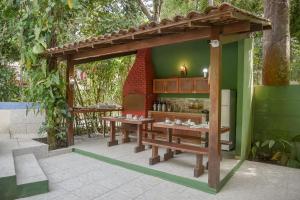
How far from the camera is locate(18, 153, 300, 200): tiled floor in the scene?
414 cm

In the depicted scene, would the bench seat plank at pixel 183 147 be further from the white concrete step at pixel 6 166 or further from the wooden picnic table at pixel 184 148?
the white concrete step at pixel 6 166

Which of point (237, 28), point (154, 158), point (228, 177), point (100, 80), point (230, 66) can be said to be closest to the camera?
point (237, 28)

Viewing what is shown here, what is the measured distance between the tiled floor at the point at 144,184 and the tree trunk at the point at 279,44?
8.49ft

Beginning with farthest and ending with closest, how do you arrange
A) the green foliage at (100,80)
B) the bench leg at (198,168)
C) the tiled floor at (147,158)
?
the green foliage at (100,80)
the tiled floor at (147,158)
the bench leg at (198,168)

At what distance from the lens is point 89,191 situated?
4.34 metres

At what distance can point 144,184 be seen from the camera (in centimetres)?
463

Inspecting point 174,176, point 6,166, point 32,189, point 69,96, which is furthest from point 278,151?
point 6,166

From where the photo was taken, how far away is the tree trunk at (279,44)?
7020 mm

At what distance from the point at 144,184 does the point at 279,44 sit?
5.38m

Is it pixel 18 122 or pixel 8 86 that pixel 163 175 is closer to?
pixel 18 122

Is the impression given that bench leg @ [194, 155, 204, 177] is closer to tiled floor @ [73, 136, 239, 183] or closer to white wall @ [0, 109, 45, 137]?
tiled floor @ [73, 136, 239, 183]

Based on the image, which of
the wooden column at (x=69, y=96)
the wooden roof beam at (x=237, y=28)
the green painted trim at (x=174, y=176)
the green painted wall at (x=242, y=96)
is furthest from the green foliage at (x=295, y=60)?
the wooden column at (x=69, y=96)

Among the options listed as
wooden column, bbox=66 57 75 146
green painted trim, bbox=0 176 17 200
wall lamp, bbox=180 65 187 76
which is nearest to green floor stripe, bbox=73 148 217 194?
wooden column, bbox=66 57 75 146

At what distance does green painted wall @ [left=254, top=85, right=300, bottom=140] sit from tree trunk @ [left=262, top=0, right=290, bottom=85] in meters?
0.47
